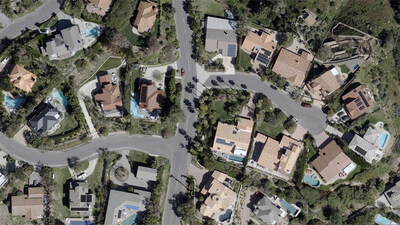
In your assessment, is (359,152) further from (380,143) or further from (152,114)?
(152,114)

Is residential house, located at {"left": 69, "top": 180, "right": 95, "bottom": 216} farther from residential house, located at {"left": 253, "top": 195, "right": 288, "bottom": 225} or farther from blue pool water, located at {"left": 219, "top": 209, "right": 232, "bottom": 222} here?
residential house, located at {"left": 253, "top": 195, "right": 288, "bottom": 225}

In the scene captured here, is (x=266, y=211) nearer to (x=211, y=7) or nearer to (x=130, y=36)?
(x=211, y=7)

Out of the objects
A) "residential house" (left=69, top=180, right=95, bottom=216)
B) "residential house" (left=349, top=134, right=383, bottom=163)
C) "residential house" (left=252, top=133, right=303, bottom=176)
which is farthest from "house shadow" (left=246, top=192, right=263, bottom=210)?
"residential house" (left=69, top=180, right=95, bottom=216)

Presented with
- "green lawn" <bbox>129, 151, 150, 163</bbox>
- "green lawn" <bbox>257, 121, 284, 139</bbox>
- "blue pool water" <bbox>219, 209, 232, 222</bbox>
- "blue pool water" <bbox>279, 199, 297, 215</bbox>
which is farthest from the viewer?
"green lawn" <bbox>257, 121, 284, 139</bbox>

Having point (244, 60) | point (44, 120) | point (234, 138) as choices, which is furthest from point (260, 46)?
point (44, 120)

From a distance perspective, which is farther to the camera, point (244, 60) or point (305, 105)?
point (244, 60)

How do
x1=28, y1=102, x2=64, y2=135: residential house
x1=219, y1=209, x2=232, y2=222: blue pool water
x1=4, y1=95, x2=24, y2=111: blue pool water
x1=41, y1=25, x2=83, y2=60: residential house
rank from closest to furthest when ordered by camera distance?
x1=28, y1=102, x2=64, y2=135: residential house
x1=41, y1=25, x2=83, y2=60: residential house
x1=4, y1=95, x2=24, y2=111: blue pool water
x1=219, y1=209, x2=232, y2=222: blue pool water

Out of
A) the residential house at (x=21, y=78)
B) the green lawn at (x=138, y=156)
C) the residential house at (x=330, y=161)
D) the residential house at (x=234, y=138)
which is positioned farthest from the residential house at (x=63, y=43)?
the residential house at (x=330, y=161)

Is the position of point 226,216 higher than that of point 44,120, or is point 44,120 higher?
point 44,120
